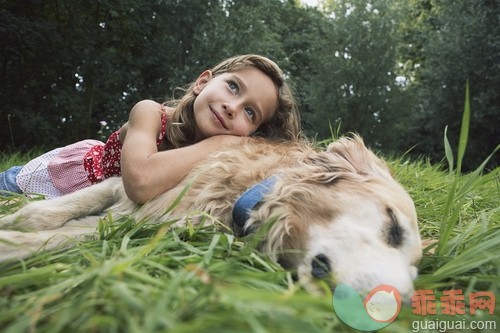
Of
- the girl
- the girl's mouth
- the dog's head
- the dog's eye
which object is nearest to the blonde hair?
the girl

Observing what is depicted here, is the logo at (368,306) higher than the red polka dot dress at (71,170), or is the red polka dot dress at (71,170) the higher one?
the logo at (368,306)

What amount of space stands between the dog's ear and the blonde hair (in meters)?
0.82

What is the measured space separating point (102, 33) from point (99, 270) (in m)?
11.2

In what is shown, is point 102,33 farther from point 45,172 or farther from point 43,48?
point 45,172

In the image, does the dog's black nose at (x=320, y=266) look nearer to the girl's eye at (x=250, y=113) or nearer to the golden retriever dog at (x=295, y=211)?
the golden retriever dog at (x=295, y=211)

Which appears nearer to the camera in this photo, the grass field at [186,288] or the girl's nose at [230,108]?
the grass field at [186,288]

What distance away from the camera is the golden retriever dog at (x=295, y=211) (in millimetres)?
1547

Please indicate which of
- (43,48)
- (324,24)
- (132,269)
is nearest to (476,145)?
(324,24)

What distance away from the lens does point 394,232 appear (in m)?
1.71

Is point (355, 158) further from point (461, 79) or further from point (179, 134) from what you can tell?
point (461, 79)

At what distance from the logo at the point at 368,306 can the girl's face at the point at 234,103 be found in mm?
1501

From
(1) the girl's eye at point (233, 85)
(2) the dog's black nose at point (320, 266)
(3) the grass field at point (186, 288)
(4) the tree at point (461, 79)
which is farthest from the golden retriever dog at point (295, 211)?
(4) the tree at point (461, 79)

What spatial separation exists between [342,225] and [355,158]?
0.65m

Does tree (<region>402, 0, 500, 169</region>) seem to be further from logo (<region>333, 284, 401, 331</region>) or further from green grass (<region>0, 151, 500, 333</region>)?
logo (<region>333, 284, 401, 331</region>)
